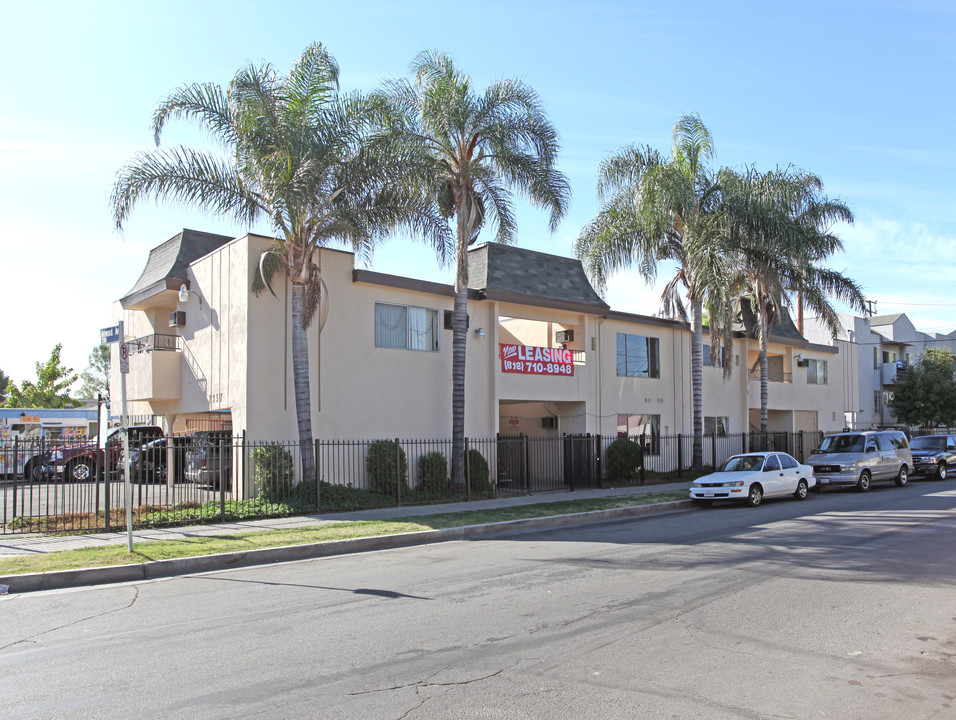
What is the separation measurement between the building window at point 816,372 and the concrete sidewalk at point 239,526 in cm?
2299

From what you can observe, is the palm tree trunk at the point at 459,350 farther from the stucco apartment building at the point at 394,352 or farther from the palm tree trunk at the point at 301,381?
the palm tree trunk at the point at 301,381

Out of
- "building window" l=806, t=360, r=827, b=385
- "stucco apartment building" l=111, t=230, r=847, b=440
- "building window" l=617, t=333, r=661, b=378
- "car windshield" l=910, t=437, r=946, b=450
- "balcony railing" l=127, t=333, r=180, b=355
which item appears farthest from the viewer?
"building window" l=806, t=360, r=827, b=385

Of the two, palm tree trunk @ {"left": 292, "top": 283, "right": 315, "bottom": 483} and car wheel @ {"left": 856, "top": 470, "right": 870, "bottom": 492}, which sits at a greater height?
palm tree trunk @ {"left": 292, "top": 283, "right": 315, "bottom": 483}

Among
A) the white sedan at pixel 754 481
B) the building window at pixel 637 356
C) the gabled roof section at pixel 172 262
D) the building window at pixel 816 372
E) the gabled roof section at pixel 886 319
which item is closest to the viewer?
the white sedan at pixel 754 481

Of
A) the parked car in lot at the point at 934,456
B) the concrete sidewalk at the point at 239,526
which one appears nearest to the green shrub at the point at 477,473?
the concrete sidewalk at the point at 239,526

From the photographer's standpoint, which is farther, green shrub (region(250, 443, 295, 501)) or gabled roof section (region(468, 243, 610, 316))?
gabled roof section (region(468, 243, 610, 316))

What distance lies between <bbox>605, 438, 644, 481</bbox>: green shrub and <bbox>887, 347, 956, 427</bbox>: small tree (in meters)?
30.9

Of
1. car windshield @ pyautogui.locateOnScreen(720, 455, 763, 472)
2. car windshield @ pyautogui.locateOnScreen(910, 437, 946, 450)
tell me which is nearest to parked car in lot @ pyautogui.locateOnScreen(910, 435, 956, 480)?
car windshield @ pyautogui.locateOnScreen(910, 437, 946, 450)

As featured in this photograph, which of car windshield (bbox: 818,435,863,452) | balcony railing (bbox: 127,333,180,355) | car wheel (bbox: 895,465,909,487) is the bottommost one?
car wheel (bbox: 895,465,909,487)

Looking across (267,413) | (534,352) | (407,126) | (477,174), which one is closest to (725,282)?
(534,352)

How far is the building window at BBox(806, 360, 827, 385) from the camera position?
38875 mm

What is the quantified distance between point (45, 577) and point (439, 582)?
5.28 meters

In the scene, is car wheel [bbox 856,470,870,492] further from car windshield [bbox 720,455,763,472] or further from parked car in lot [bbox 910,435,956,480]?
parked car in lot [bbox 910,435,956,480]

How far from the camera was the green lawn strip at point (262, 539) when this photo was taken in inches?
418
